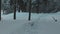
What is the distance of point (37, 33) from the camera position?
5.52 meters

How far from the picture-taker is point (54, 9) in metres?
16.3

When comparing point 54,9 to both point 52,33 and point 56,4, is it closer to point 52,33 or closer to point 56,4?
point 56,4

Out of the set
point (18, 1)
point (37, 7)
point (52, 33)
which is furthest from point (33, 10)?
point (52, 33)

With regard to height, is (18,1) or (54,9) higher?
(18,1)

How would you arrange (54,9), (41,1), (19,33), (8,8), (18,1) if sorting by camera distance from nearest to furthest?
(19,33) → (18,1) → (41,1) → (54,9) → (8,8)

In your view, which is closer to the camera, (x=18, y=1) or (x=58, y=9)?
(x=18, y=1)

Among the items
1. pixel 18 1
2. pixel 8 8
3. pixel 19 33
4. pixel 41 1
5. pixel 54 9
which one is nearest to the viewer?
pixel 19 33

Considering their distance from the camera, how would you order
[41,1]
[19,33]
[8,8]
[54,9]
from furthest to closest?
1. [8,8]
2. [54,9]
3. [41,1]
4. [19,33]

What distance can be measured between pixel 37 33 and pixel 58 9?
36.4 feet

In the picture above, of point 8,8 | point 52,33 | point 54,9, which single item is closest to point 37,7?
point 54,9

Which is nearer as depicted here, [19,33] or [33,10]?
[19,33]

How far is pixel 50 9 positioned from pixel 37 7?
142cm

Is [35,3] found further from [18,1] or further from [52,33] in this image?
[52,33]

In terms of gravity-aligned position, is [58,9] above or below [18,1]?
below
